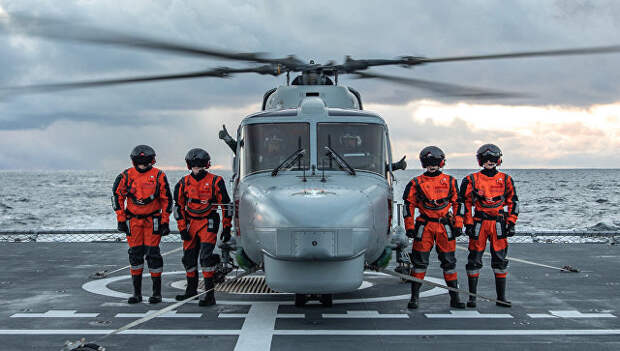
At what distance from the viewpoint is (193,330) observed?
673cm

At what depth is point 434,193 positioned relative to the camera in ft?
25.6

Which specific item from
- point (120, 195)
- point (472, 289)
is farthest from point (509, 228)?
point (120, 195)

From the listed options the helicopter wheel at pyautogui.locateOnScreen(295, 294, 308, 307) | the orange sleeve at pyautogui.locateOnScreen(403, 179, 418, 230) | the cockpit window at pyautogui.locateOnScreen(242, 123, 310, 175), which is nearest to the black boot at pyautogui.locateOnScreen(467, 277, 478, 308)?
the orange sleeve at pyautogui.locateOnScreen(403, 179, 418, 230)

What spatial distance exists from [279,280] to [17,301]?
4247 mm

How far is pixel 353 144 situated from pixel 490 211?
201 centimetres

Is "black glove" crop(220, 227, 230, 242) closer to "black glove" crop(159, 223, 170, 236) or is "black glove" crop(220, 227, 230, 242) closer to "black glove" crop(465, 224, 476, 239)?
"black glove" crop(159, 223, 170, 236)

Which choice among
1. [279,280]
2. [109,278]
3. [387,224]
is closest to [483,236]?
[387,224]

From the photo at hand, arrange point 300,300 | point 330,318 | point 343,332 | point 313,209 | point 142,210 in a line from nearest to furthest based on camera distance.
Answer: point 313,209, point 343,332, point 330,318, point 300,300, point 142,210

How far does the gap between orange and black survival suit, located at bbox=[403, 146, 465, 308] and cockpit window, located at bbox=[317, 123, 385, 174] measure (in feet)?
1.96

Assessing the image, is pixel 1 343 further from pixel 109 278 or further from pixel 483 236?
pixel 483 236

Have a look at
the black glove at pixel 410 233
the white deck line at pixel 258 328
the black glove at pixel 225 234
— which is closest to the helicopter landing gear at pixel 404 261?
the black glove at pixel 410 233

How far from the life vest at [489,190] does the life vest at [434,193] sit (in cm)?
37

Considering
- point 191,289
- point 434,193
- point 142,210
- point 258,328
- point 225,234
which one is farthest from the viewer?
point 191,289

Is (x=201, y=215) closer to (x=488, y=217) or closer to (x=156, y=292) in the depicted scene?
(x=156, y=292)
